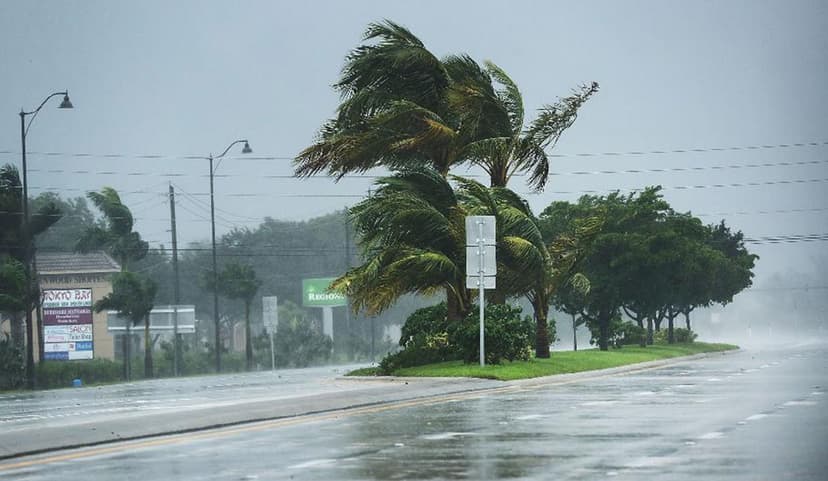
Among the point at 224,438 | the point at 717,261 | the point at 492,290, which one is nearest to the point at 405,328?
the point at 492,290

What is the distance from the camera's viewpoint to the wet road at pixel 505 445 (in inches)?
615

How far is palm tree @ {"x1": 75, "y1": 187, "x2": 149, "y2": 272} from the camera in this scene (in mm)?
81375

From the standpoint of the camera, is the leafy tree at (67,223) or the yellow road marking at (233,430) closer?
the yellow road marking at (233,430)

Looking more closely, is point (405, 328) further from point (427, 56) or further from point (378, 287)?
point (427, 56)

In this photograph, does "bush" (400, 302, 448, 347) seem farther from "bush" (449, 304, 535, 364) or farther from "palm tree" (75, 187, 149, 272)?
"palm tree" (75, 187, 149, 272)

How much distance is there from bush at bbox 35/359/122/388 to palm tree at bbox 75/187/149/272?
868 cm

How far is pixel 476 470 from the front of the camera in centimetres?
1570

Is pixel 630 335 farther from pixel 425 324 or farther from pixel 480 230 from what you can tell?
pixel 480 230

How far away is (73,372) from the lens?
6950 cm

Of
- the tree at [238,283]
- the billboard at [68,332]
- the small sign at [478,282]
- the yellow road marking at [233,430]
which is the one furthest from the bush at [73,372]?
the yellow road marking at [233,430]

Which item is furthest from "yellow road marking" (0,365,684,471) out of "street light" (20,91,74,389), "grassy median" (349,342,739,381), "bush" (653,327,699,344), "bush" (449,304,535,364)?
"bush" (653,327,699,344)

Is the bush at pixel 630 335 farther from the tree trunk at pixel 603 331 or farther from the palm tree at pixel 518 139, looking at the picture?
the palm tree at pixel 518 139

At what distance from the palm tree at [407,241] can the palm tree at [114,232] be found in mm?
39861

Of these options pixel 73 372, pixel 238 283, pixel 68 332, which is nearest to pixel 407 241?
pixel 73 372
